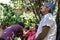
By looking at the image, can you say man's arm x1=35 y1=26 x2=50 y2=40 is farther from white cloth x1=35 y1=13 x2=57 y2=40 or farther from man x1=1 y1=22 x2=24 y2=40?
man x1=1 y1=22 x2=24 y2=40

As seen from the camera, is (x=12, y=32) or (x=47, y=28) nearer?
(x=47, y=28)

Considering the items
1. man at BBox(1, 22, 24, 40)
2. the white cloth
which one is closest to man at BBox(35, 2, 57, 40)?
the white cloth

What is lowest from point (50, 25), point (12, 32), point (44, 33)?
point (12, 32)

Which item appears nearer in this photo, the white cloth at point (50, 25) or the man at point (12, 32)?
the white cloth at point (50, 25)

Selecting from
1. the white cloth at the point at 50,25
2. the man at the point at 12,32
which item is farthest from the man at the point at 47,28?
the man at the point at 12,32

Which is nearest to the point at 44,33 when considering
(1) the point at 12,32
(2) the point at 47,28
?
(2) the point at 47,28

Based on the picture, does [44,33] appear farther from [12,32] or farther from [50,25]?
[12,32]

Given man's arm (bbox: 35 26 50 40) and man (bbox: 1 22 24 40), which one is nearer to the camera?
man's arm (bbox: 35 26 50 40)

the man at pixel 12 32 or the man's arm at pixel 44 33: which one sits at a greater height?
the man's arm at pixel 44 33

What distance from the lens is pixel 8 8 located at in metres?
14.5

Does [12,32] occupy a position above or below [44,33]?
below

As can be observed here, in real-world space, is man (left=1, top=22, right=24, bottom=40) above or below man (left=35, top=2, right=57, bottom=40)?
below

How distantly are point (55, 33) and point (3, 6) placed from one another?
1012cm

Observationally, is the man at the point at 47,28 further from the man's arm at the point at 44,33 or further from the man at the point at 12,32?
the man at the point at 12,32
